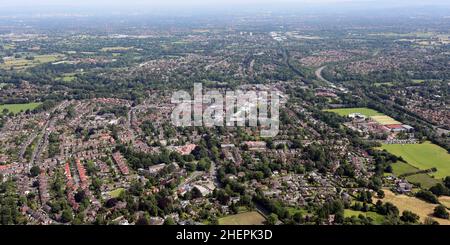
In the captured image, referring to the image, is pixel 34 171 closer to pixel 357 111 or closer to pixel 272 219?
pixel 272 219

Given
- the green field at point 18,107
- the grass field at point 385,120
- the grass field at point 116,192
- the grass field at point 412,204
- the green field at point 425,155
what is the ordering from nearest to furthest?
the grass field at point 412,204
the grass field at point 116,192
the green field at point 425,155
the grass field at point 385,120
the green field at point 18,107

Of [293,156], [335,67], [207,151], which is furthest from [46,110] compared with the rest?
[335,67]

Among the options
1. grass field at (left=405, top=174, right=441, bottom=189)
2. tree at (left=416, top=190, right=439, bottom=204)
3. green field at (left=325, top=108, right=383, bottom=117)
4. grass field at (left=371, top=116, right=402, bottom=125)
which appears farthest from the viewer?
green field at (left=325, top=108, right=383, bottom=117)

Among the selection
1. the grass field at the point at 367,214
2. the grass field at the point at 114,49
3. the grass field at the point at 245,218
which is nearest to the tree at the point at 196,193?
the grass field at the point at 245,218

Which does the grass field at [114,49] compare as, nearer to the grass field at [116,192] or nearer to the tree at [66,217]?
the grass field at [116,192]

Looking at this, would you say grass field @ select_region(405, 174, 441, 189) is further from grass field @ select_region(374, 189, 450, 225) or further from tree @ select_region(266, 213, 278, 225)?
tree @ select_region(266, 213, 278, 225)

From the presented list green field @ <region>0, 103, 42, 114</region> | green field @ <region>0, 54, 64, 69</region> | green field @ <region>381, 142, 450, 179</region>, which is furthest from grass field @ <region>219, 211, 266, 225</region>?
green field @ <region>0, 54, 64, 69</region>
